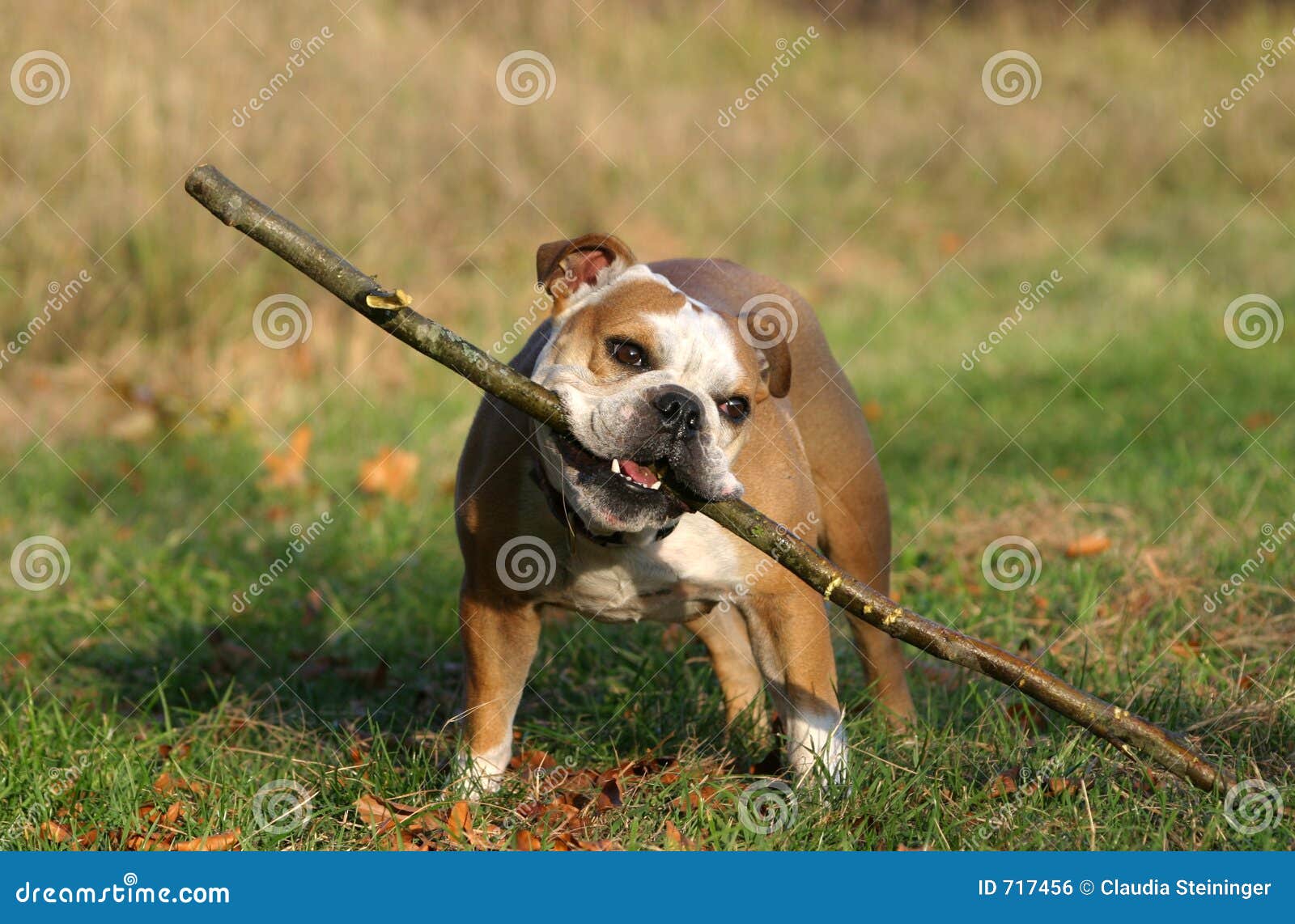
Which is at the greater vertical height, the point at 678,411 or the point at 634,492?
the point at 678,411

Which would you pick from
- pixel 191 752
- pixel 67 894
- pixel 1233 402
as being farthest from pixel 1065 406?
pixel 67 894

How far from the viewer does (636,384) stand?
3.44 metres

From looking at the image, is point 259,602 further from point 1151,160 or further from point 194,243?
point 1151,160

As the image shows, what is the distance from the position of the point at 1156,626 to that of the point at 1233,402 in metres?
3.58

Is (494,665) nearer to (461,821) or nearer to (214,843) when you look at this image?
(461,821)

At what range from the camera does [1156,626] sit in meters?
4.74

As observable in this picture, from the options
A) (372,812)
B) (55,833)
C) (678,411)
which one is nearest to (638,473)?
(678,411)

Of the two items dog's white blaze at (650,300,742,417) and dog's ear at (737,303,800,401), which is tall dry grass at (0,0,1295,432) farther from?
dog's white blaze at (650,300,742,417)

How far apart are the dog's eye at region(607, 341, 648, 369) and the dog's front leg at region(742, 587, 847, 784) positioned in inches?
27.8

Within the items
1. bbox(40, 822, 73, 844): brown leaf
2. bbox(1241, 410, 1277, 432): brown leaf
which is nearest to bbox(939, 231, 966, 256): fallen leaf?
bbox(1241, 410, 1277, 432): brown leaf

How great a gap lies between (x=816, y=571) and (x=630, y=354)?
767 mm

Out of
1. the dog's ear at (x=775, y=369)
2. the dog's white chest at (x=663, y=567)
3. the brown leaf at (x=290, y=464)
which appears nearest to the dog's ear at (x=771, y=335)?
the dog's ear at (x=775, y=369)

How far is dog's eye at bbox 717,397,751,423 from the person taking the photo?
3627 millimetres

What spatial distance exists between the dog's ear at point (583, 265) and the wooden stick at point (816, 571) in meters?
0.69
